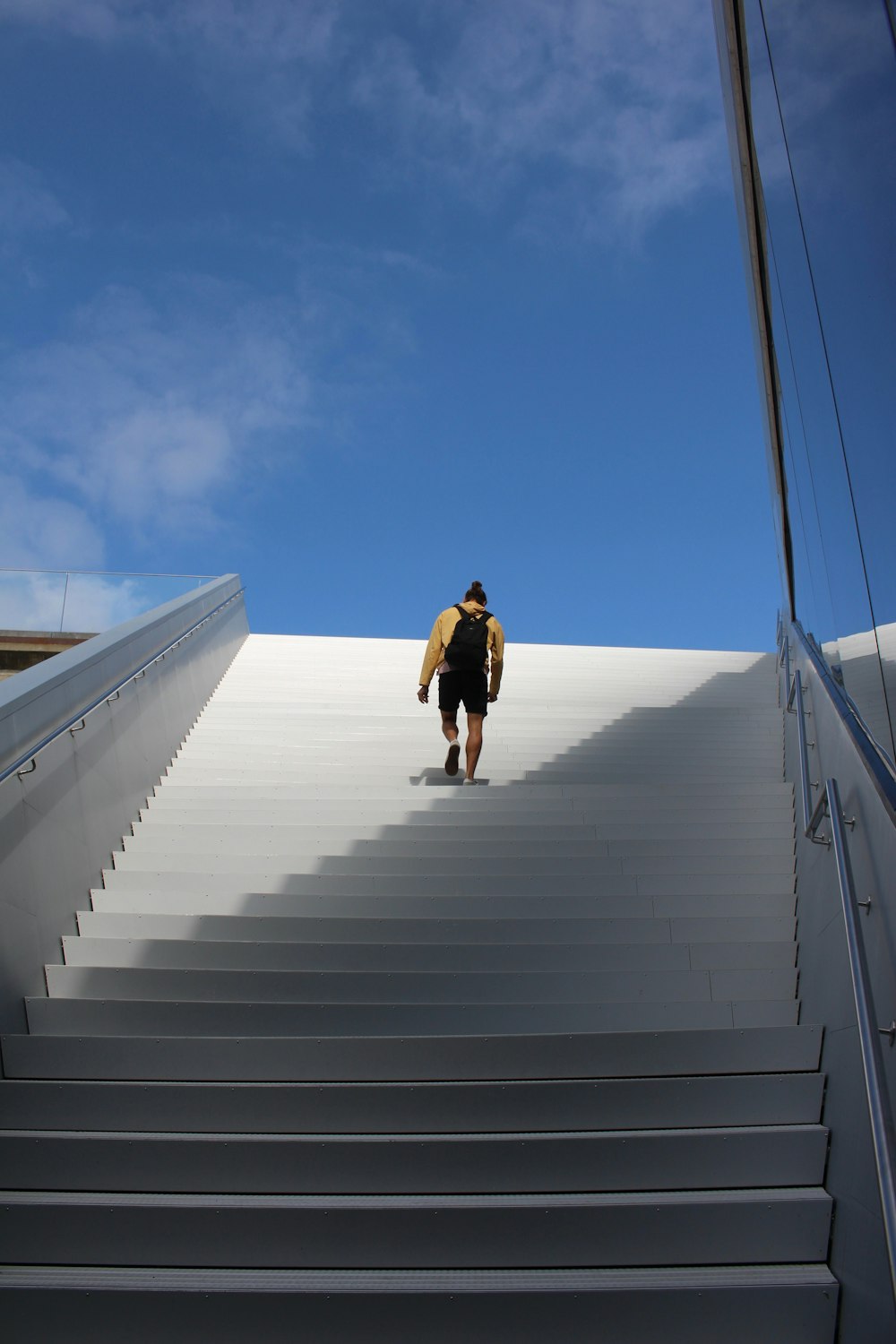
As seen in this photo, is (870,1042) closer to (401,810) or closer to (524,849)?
(524,849)

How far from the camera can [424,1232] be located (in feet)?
9.36

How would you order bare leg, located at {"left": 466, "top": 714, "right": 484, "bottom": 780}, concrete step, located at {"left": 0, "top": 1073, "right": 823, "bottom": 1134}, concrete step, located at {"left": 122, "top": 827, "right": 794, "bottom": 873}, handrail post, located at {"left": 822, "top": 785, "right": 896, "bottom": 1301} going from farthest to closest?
bare leg, located at {"left": 466, "top": 714, "right": 484, "bottom": 780} → concrete step, located at {"left": 122, "top": 827, "right": 794, "bottom": 873} → concrete step, located at {"left": 0, "top": 1073, "right": 823, "bottom": 1134} → handrail post, located at {"left": 822, "top": 785, "right": 896, "bottom": 1301}

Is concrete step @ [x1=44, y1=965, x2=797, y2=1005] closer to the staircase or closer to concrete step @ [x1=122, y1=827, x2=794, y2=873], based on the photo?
the staircase

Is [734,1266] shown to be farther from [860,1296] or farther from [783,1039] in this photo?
[783,1039]

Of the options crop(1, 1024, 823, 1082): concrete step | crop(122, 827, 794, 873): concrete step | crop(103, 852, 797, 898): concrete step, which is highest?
crop(122, 827, 794, 873): concrete step

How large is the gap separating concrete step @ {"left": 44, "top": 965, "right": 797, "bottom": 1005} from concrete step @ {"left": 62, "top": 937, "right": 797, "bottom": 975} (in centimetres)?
12

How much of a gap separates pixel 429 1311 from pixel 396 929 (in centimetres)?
183

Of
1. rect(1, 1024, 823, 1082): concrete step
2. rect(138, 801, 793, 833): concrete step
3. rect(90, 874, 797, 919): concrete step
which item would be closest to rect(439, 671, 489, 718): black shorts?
rect(138, 801, 793, 833): concrete step

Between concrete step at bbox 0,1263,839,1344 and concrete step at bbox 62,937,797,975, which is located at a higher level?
concrete step at bbox 62,937,797,975

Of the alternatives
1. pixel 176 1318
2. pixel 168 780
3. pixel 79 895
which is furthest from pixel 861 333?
pixel 168 780

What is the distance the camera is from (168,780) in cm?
657

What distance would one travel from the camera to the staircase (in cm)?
266

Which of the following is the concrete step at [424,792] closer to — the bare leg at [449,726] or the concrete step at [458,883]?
the bare leg at [449,726]

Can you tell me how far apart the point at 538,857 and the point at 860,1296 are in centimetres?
275
